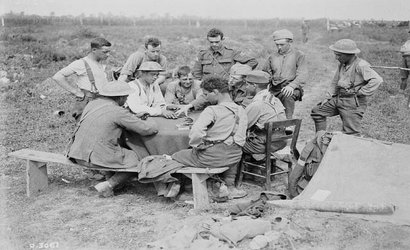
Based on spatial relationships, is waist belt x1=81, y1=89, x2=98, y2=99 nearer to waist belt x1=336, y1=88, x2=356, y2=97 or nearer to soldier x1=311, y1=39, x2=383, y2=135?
soldier x1=311, y1=39, x2=383, y2=135

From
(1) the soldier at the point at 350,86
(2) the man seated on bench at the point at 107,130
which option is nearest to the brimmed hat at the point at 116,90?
(2) the man seated on bench at the point at 107,130

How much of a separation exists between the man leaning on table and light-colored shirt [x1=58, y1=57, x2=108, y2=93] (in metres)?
0.66

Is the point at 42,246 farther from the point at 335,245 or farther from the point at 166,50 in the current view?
the point at 166,50

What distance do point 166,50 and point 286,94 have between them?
15478mm

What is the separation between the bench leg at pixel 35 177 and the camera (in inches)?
231

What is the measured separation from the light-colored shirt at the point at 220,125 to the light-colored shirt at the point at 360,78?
2115mm

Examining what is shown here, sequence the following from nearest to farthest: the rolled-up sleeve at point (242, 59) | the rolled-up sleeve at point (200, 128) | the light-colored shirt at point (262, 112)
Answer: the rolled-up sleeve at point (200, 128) < the light-colored shirt at point (262, 112) < the rolled-up sleeve at point (242, 59)

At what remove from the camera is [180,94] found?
295 inches

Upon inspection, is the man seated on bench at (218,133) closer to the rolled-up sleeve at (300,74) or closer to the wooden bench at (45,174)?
the wooden bench at (45,174)

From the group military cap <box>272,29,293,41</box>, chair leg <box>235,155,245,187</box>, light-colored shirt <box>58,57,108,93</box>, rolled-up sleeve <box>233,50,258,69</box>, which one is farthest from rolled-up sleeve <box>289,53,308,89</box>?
light-colored shirt <box>58,57,108,93</box>

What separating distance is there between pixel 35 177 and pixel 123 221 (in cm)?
166

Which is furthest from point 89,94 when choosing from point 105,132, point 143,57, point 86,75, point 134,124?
point 134,124

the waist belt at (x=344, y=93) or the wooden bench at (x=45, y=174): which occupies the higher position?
the waist belt at (x=344, y=93)

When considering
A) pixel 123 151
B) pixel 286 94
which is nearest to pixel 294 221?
pixel 123 151
